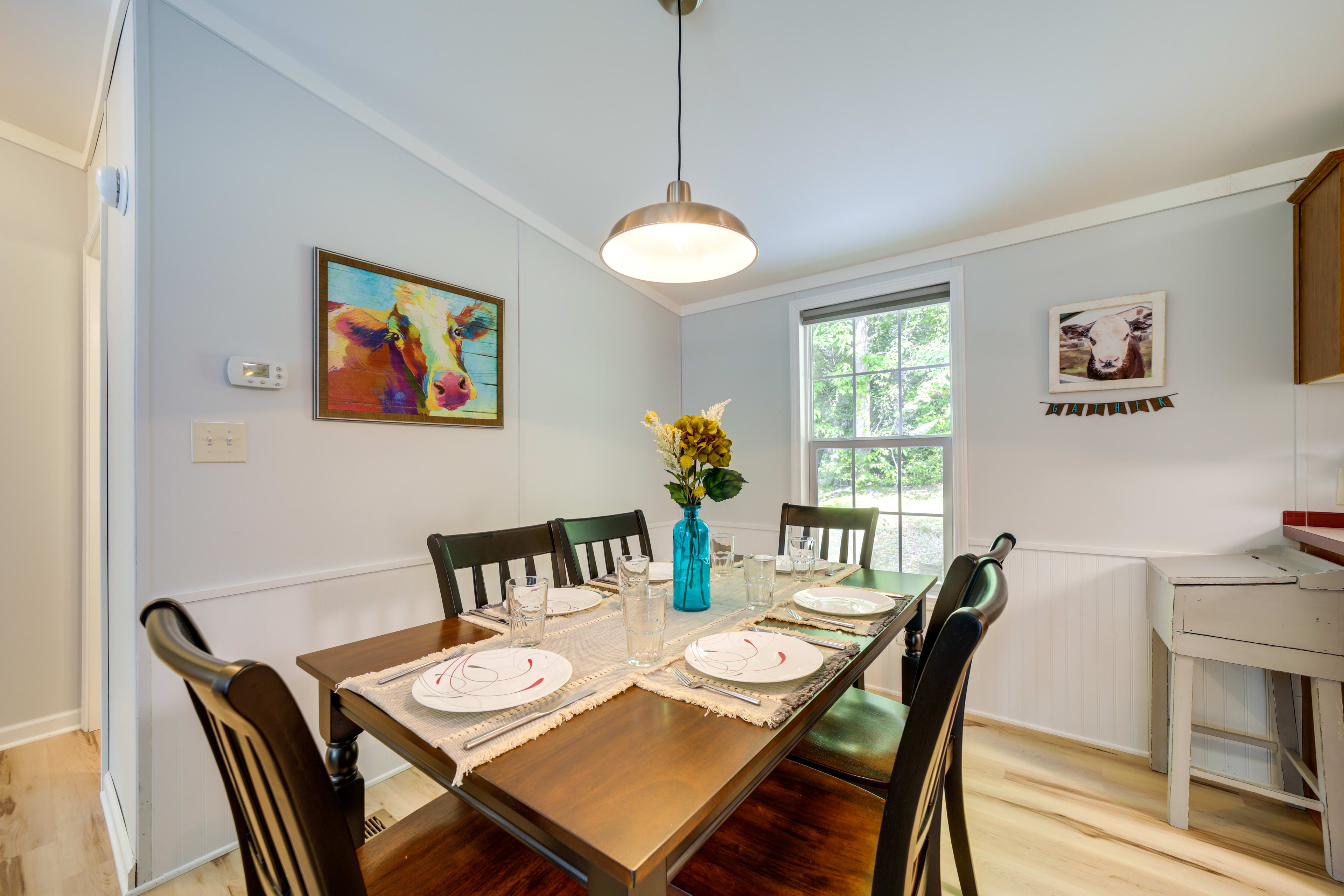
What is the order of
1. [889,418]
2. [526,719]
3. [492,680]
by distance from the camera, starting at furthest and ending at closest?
→ [889,418]
[492,680]
[526,719]

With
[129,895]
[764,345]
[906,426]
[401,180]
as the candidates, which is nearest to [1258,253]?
→ [906,426]

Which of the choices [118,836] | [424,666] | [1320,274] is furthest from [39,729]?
[1320,274]

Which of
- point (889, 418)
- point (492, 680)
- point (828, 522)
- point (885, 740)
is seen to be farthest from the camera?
point (889, 418)

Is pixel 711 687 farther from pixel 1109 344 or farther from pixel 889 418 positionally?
pixel 1109 344

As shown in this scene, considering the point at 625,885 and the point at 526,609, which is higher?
the point at 526,609

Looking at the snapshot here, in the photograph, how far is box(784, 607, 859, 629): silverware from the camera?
49.5 inches

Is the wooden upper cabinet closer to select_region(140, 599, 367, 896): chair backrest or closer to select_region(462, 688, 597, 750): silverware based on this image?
select_region(462, 688, 597, 750): silverware

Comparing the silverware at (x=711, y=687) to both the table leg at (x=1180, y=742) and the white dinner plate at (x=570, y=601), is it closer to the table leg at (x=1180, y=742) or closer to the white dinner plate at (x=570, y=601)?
the white dinner plate at (x=570, y=601)

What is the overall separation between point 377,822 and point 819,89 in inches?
108

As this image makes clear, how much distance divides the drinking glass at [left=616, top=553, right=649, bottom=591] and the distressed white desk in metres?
1.85

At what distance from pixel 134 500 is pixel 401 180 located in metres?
1.32

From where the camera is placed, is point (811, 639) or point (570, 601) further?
point (570, 601)

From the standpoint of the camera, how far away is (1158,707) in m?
2.03

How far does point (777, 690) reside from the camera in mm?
926
